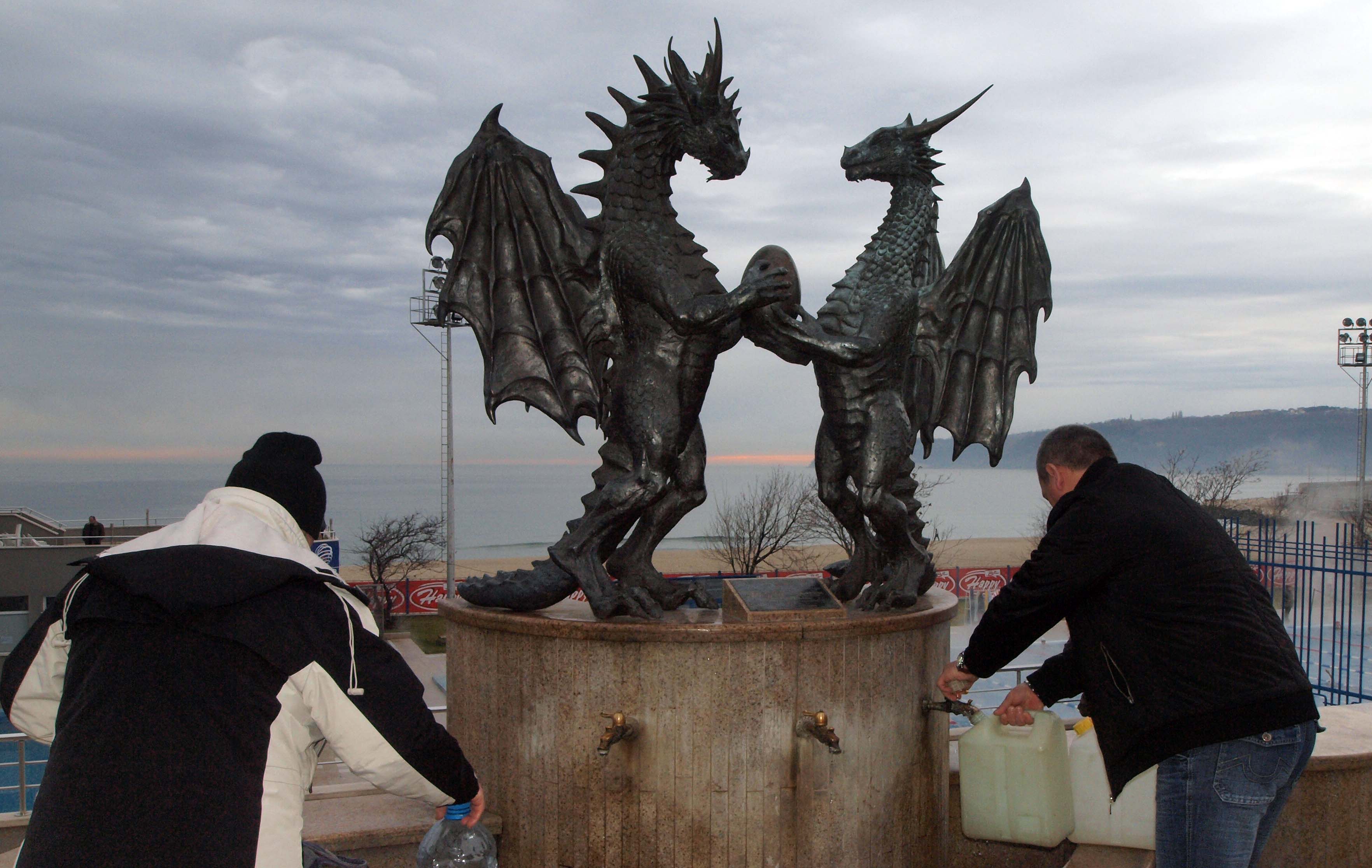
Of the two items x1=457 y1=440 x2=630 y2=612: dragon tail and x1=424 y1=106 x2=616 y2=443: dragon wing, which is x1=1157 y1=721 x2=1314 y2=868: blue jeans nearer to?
x1=457 y1=440 x2=630 y2=612: dragon tail

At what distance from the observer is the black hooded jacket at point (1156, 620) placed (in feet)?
9.15

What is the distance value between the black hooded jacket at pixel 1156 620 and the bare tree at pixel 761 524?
60.1 ft

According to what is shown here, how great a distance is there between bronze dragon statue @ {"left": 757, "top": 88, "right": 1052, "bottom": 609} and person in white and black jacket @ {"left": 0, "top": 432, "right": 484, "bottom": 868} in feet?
9.27

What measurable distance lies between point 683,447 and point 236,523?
2.69 metres

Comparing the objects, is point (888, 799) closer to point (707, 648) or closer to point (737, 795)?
point (737, 795)

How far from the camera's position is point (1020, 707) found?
3592 millimetres

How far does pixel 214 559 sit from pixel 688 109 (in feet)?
10.8

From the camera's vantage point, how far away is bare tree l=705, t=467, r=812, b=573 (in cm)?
2277

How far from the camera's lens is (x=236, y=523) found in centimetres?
221

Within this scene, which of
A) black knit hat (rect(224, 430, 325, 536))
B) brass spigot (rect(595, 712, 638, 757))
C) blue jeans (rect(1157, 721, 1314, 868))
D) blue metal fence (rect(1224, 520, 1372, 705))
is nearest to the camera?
black knit hat (rect(224, 430, 325, 536))

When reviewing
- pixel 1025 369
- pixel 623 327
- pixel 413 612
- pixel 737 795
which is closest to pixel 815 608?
pixel 737 795

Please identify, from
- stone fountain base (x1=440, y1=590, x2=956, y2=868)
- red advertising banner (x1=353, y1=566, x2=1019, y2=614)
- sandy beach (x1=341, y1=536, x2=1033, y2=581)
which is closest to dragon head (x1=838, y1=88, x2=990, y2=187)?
stone fountain base (x1=440, y1=590, x2=956, y2=868)

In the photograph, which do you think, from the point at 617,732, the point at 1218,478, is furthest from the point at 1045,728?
the point at 1218,478

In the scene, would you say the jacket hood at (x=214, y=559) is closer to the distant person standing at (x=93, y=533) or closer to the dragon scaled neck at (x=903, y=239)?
the dragon scaled neck at (x=903, y=239)
